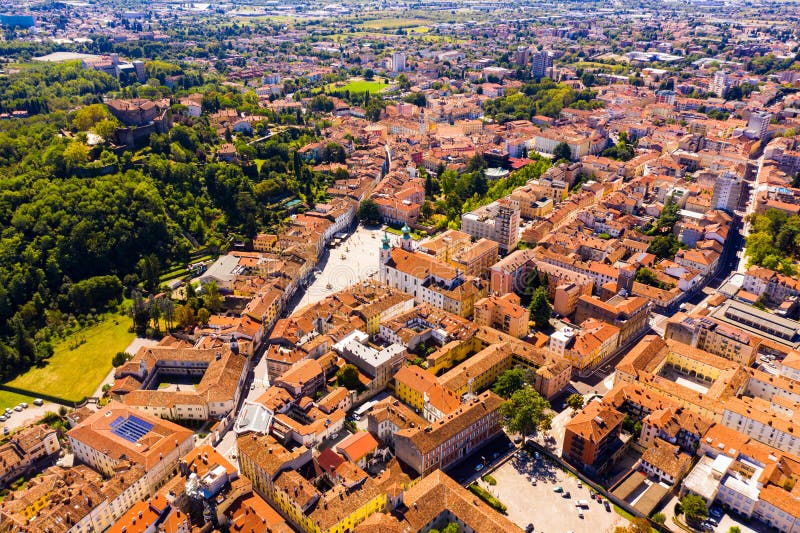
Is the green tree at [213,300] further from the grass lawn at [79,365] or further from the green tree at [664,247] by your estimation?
the green tree at [664,247]

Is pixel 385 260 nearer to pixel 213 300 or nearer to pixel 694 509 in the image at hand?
pixel 213 300

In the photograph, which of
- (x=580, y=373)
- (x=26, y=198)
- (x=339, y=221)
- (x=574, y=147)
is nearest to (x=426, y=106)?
(x=574, y=147)

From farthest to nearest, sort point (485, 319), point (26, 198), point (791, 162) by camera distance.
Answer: point (791, 162) < point (26, 198) < point (485, 319)

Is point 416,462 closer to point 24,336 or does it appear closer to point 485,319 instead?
point 485,319

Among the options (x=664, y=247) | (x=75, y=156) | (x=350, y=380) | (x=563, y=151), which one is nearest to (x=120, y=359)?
(x=350, y=380)

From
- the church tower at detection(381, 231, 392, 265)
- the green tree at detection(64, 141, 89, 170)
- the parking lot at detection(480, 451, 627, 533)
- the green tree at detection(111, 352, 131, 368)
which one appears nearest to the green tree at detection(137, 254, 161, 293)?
the green tree at detection(111, 352, 131, 368)

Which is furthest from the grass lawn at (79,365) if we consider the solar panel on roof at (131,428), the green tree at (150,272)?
the solar panel on roof at (131,428)
